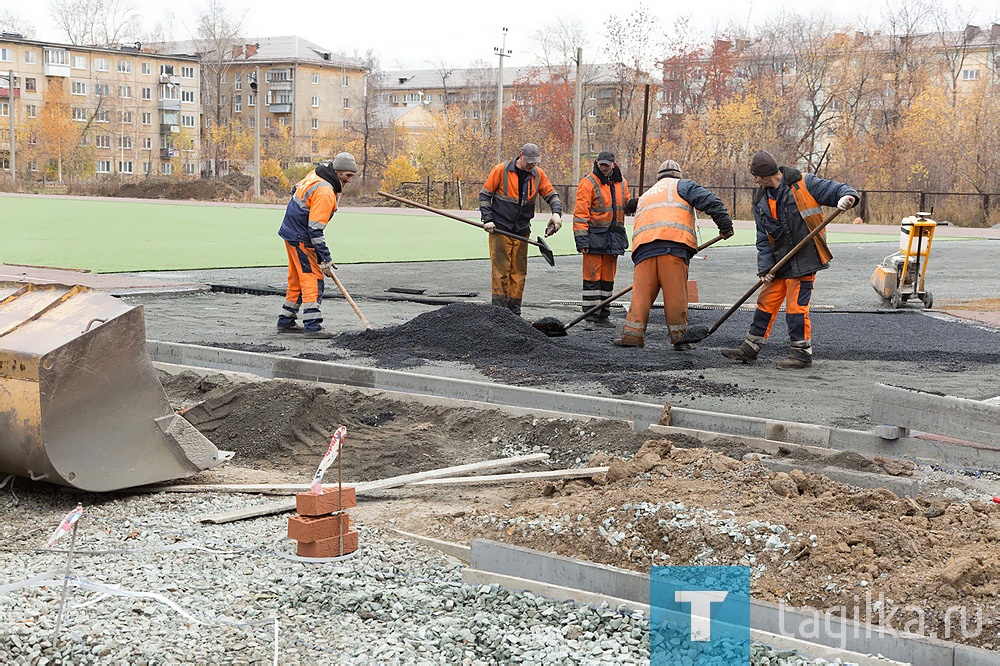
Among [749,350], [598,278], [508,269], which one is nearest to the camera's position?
[749,350]

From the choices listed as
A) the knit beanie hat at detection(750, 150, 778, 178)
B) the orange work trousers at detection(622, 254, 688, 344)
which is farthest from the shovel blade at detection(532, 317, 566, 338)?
the knit beanie hat at detection(750, 150, 778, 178)

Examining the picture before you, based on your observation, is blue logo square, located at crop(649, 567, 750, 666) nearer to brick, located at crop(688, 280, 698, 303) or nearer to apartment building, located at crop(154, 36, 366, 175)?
brick, located at crop(688, 280, 698, 303)

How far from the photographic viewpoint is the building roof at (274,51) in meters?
97.3

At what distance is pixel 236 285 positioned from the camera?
14320 mm

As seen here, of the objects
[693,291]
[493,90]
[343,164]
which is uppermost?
[493,90]

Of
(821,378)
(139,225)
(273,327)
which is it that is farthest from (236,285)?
(139,225)

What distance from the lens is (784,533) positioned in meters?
4.29

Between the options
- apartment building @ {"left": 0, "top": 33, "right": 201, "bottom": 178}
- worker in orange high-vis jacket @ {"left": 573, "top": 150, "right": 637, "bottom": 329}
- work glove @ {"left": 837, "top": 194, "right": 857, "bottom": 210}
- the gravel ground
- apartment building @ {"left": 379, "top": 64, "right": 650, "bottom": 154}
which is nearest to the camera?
the gravel ground

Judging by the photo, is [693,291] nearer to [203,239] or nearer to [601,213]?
[601,213]

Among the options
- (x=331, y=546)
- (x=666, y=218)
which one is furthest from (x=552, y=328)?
(x=331, y=546)

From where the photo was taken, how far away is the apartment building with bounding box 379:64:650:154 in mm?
63531

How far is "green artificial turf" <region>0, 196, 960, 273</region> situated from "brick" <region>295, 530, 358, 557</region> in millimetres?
12798

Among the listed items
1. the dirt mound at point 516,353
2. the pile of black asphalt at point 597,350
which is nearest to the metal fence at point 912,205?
the pile of black asphalt at point 597,350

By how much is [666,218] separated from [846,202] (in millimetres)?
1608
